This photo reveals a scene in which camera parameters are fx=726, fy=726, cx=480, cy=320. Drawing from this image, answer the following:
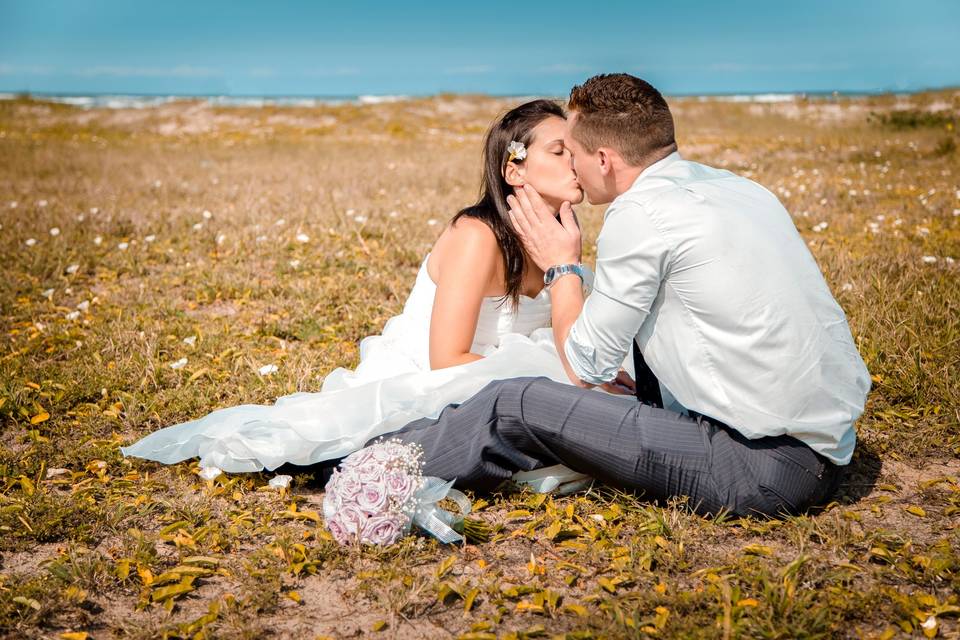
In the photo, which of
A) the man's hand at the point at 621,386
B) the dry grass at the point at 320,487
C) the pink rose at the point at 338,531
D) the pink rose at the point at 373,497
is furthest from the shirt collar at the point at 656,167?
the pink rose at the point at 338,531

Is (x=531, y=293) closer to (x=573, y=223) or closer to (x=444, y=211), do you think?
(x=573, y=223)

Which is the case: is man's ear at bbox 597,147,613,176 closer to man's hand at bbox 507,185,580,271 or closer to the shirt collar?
the shirt collar

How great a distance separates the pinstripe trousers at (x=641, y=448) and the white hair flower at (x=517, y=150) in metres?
1.27

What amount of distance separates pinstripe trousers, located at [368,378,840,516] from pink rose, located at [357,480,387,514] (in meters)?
0.45

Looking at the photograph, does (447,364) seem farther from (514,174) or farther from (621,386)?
(514,174)

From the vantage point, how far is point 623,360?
10.1ft

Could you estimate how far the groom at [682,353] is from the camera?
2.66 meters

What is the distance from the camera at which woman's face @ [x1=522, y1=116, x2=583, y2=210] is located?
3.72m

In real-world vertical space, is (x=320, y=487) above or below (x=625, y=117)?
below

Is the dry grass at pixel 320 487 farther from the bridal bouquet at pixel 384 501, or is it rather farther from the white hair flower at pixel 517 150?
the white hair flower at pixel 517 150

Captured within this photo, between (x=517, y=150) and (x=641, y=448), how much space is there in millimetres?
1667

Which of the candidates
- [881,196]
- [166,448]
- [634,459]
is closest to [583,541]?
[634,459]

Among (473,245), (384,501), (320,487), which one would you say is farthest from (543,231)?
A: (320,487)

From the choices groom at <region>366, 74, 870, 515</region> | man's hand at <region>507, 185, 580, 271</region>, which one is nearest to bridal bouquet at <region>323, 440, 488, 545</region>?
groom at <region>366, 74, 870, 515</region>
